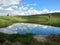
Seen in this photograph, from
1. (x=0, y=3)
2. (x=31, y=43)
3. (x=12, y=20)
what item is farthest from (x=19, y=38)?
(x=0, y=3)

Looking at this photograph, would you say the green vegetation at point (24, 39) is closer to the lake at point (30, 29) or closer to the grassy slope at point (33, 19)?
the lake at point (30, 29)

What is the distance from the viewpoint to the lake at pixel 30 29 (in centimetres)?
559

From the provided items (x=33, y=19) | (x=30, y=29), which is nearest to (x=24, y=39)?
(x=30, y=29)

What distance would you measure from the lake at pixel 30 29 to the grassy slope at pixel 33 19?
140mm

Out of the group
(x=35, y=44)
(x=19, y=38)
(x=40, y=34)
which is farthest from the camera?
(x=40, y=34)

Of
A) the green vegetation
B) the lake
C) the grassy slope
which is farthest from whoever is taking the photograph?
the grassy slope

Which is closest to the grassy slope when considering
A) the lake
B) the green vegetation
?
the lake

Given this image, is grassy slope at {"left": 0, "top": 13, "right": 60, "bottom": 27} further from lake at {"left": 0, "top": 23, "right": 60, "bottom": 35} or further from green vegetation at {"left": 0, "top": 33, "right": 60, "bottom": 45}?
green vegetation at {"left": 0, "top": 33, "right": 60, "bottom": 45}

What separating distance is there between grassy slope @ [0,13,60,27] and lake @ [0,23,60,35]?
14 cm

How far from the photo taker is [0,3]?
5836 millimetres

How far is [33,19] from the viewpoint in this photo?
5.89 m

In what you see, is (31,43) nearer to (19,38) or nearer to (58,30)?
(19,38)

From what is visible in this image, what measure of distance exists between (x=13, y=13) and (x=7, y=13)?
0.63ft

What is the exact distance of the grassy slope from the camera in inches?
228
